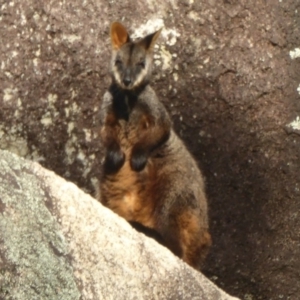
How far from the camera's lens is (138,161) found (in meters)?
7.03

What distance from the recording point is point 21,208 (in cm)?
496

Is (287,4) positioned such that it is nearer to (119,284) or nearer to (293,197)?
(293,197)

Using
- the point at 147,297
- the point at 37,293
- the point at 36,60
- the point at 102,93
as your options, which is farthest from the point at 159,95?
the point at 37,293

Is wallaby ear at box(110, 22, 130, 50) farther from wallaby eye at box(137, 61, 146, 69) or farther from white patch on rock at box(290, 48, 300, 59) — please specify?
white patch on rock at box(290, 48, 300, 59)

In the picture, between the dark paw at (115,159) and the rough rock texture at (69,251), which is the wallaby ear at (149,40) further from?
the rough rock texture at (69,251)

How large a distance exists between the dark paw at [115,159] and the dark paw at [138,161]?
0.30 feet

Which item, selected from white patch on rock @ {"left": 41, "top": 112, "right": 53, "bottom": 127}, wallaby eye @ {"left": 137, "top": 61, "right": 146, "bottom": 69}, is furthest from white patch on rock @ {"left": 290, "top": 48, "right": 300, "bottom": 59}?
white patch on rock @ {"left": 41, "top": 112, "right": 53, "bottom": 127}

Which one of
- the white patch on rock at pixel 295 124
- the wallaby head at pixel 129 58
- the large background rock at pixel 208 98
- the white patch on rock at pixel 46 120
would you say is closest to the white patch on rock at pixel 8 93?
the large background rock at pixel 208 98

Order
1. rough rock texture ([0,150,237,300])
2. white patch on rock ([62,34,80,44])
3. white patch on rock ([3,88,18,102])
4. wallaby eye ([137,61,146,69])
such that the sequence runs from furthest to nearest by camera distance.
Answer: white patch on rock ([62,34,80,44])
white patch on rock ([3,88,18,102])
wallaby eye ([137,61,146,69])
rough rock texture ([0,150,237,300])

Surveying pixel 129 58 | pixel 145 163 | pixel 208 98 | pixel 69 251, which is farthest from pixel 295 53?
pixel 69 251

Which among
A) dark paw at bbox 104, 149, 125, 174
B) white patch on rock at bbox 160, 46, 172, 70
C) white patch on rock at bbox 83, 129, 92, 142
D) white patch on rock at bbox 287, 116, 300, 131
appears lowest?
dark paw at bbox 104, 149, 125, 174

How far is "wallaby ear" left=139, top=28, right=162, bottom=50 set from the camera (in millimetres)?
7055

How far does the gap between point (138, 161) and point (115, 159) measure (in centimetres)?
→ 16

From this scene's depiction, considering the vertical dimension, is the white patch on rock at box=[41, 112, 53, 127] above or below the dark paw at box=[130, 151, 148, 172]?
above
